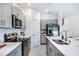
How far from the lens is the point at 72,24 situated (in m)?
2.19

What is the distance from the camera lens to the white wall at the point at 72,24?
211 centimetres

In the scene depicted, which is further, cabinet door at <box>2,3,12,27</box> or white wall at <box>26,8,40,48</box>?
white wall at <box>26,8,40,48</box>

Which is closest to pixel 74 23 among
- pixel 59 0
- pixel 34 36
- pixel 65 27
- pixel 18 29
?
pixel 65 27

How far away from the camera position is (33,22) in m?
2.38

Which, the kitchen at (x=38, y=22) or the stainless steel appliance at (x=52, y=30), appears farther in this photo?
the stainless steel appliance at (x=52, y=30)

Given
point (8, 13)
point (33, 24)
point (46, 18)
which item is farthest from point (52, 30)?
point (8, 13)

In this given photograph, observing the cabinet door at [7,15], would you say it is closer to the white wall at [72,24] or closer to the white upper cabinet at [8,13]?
the white upper cabinet at [8,13]

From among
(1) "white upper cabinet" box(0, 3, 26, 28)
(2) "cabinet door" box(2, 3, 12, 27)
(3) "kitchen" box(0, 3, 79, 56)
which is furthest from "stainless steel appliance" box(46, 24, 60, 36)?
(2) "cabinet door" box(2, 3, 12, 27)

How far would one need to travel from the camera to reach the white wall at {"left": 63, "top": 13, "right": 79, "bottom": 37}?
6.91 feet

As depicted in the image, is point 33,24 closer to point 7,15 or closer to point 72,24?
point 7,15

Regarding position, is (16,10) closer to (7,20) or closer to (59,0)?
(7,20)

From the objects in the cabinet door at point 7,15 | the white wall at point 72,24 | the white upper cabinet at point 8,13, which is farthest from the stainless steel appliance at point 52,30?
the cabinet door at point 7,15

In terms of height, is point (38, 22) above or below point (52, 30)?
above

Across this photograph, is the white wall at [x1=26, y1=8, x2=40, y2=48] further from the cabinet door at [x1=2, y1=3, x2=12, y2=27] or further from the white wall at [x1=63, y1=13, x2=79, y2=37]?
the white wall at [x1=63, y1=13, x2=79, y2=37]
